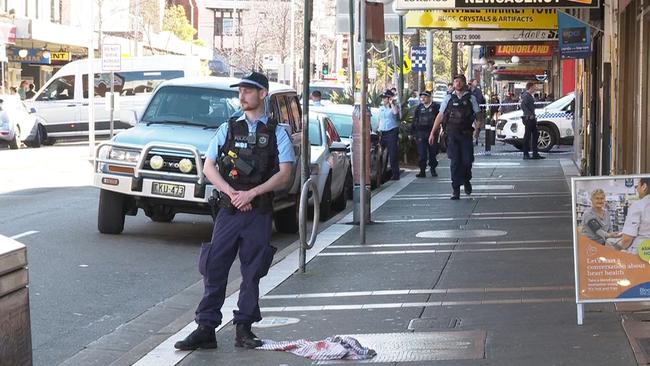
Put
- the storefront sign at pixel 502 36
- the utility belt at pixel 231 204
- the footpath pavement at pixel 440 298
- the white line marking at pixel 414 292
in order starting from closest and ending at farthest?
the footpath pavement at pixel 440 298 → the utility belt at pixel 231 204 → the white line marking at pixel 414 292 → the storefront sign at pixel 502 36

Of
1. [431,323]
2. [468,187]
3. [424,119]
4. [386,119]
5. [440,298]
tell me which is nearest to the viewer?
[431,323]

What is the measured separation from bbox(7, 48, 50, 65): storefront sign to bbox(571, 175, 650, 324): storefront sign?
44.7 meters

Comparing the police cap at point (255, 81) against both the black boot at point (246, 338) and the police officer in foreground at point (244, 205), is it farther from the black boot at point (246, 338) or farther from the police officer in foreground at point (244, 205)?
the black boot at point (246, 338)

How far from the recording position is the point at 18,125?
36031 mm

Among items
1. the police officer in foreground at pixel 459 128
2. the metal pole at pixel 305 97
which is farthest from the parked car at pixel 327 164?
the metal pole at pixel 305 97

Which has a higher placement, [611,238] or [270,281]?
[611,238]

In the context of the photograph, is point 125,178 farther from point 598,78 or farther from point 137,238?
point 598,78

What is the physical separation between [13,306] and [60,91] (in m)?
34.3

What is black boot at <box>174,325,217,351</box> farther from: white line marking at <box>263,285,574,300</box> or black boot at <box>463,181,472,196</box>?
black boot at <box>463,181,472,196</box>

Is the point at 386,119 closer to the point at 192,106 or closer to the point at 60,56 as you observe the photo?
the point at 192,106

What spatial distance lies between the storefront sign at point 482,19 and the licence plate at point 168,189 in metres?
10.3

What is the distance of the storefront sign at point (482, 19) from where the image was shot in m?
22.9

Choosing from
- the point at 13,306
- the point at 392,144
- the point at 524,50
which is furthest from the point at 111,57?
the point at 13,306

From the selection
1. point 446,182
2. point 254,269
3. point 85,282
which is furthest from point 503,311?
point 446,182
